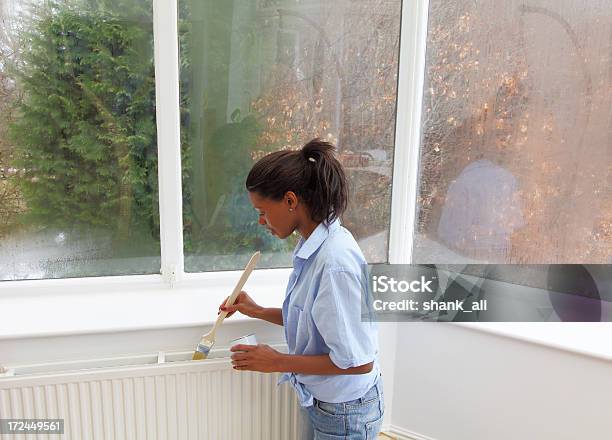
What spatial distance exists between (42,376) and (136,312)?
29 cm

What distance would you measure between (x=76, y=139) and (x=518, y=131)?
142 cm

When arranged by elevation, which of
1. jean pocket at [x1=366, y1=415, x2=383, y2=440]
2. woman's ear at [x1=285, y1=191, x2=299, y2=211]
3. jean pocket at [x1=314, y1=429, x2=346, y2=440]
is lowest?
jean pocket at [x1=314, y1=429, x2=346, y2=440]

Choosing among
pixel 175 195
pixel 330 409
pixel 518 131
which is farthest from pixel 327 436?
pixel 518 131

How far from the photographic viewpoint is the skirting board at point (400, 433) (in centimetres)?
173

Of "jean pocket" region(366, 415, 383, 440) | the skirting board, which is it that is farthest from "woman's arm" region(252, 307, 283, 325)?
the skirting board

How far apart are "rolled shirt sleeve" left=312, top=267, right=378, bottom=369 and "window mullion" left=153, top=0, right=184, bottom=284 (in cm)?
77

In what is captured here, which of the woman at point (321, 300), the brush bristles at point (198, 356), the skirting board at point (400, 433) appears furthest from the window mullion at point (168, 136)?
the skirting board at point (400, 433)

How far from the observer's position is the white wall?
1.40m

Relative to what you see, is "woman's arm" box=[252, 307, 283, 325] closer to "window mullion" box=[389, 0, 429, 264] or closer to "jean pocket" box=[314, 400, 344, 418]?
"jean pocket" box=[314, 400, 344, 418]

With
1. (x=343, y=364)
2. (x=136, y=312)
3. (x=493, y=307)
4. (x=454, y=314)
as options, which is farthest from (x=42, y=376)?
(x=493, y=307)

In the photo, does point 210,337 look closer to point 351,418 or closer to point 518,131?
point 351,418

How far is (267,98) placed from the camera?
1593 mm

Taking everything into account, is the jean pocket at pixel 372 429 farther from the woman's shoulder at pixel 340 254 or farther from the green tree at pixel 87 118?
the green tree at pixel 87 118

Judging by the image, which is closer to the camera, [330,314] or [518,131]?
[330,314]
